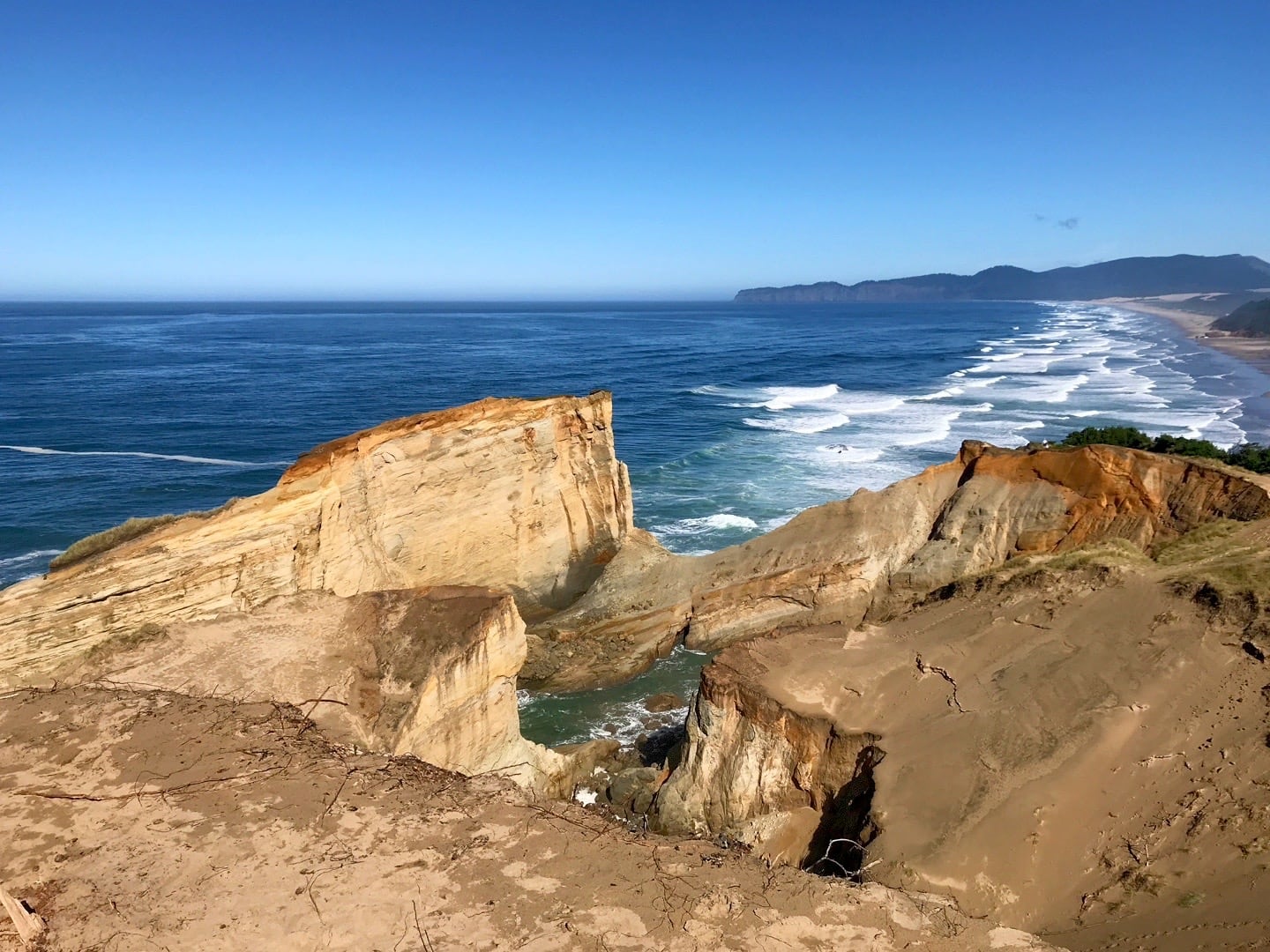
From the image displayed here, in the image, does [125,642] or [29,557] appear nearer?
[125,642]

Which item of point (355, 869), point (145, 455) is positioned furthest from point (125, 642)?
point (145, 455)

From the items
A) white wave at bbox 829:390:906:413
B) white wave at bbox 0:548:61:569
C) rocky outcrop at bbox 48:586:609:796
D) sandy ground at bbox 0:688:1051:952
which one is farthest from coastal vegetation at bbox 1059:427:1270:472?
white wave at bbox 0:548:61:569

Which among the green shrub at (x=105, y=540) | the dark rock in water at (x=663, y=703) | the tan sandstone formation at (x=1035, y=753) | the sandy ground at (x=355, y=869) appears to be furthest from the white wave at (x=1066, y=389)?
the sandy ground at (x=355, y=869)

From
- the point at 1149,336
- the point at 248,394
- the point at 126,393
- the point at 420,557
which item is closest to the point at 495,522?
the point at 420,557

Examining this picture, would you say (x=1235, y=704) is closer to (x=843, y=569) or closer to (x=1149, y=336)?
(x=843, y=569)

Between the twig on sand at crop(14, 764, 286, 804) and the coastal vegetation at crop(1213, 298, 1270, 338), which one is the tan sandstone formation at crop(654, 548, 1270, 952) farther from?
the coastal vegetation at crop(1213, 298, 1270, 338)

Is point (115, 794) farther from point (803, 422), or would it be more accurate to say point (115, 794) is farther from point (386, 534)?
point (803, 422)
